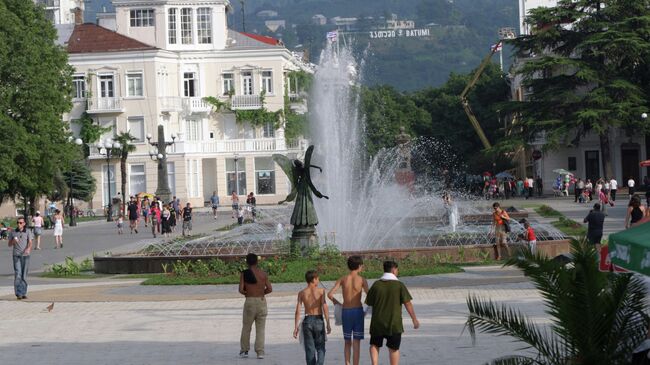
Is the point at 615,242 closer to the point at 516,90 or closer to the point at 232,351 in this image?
the point at 232,351

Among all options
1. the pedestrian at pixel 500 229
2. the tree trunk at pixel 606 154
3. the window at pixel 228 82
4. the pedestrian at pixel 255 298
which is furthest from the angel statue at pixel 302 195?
the window at pixel 228 82

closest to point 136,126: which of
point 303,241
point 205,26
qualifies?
point 205,26

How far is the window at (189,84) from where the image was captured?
89.6m

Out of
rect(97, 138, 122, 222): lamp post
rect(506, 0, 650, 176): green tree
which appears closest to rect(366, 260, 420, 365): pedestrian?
rect(97, 138, 122, 222): lamp post

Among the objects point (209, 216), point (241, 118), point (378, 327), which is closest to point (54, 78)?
point (209, 216)

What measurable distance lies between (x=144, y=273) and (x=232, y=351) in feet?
50.6

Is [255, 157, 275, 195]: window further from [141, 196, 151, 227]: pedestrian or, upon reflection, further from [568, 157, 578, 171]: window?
[568, 157, 578, 171]: window

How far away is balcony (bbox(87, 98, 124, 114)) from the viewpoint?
86.2m

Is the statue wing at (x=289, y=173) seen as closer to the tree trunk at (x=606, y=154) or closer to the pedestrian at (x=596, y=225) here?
the pedestrian at (x=596, y=225)

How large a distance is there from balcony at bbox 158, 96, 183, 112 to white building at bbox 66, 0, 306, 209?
86 millimetres

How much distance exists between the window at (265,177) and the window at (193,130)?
176 inches

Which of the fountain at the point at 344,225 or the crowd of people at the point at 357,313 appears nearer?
the crowd of people at the point at 357,313

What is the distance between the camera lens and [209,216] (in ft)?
241

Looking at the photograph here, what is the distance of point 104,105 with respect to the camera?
8650cm
